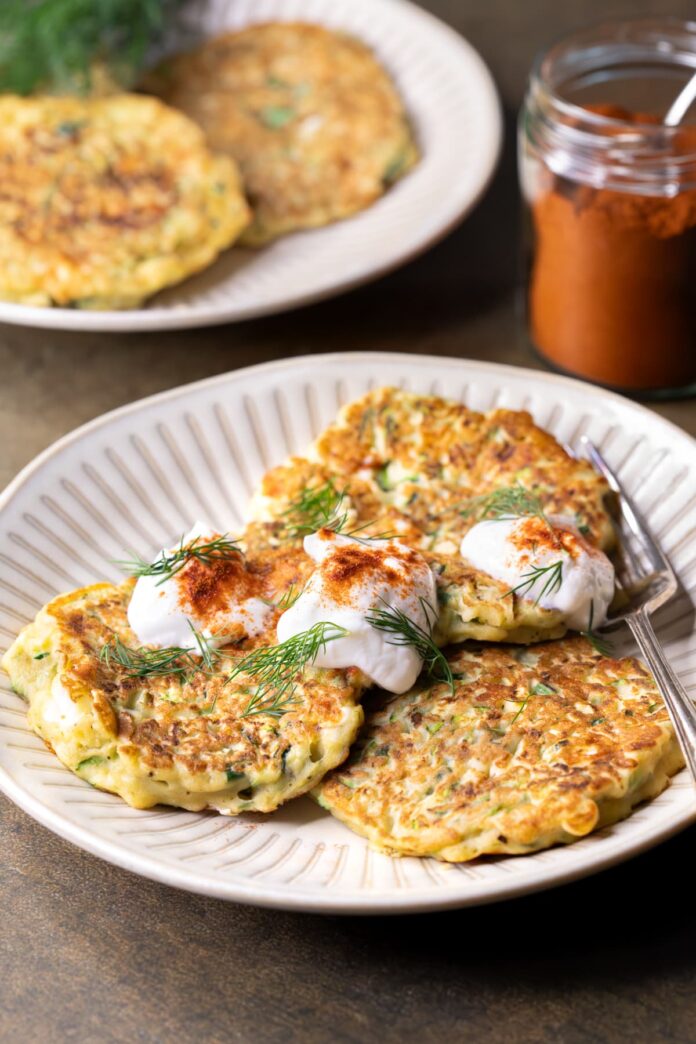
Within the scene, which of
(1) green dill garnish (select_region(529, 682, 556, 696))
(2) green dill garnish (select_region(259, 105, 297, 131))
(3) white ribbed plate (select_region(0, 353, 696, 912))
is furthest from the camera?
(2) green dill garnish (select_region(259, 105, 297, 131))

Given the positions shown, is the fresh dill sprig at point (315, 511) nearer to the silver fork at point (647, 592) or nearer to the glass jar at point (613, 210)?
the silver fork at point (647, 592)

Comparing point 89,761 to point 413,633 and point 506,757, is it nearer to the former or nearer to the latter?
point 413,633

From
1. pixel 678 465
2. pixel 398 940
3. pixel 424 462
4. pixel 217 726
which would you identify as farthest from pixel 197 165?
pixel 398 940

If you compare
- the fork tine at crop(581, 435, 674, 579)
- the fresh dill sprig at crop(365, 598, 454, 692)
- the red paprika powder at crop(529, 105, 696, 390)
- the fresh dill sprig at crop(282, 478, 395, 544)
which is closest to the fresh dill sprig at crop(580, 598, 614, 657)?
the fork tine at crop(581, 435, 674, 579)

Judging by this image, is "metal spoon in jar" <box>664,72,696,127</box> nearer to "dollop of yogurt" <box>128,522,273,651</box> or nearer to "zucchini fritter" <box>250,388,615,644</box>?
"zucchini fritter" <box>250,388,615,644</box>

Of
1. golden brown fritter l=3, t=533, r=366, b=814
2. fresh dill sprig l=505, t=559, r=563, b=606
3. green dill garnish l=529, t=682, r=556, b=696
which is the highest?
golden brown fritter l=3, t=533, r=366, b=814

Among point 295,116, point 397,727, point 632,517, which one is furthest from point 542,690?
point 295,116

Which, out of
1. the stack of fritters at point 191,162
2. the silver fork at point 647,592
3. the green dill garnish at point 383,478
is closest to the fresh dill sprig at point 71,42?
the stack of fritters at point 191,162

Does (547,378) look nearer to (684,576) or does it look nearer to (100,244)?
(684,576)
